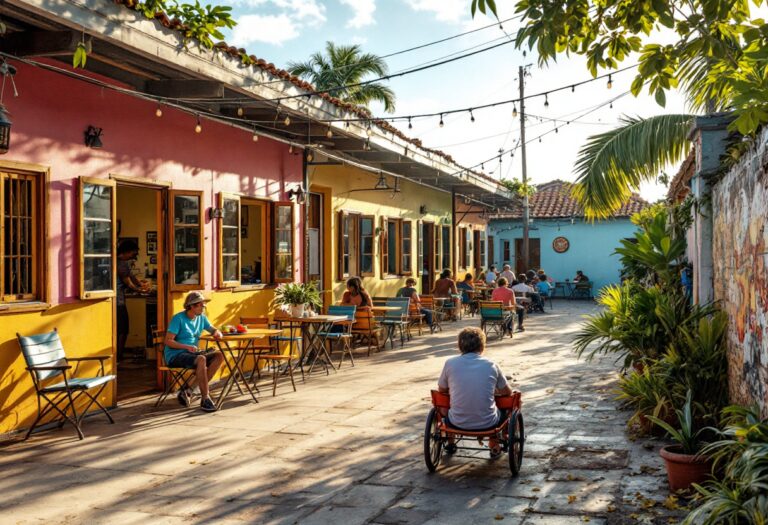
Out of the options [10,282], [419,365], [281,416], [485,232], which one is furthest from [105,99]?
[485,232]

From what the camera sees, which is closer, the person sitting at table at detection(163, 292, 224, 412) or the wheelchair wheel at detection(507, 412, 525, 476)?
the wheelchair wheel at detection(507, 412, 525, 476)

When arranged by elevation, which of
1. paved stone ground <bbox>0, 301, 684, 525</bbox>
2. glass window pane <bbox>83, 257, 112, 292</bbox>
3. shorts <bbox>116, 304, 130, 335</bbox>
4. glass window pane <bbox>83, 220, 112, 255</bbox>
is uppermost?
glass window pane <bbox>83, 220, 112, 255</bbox>

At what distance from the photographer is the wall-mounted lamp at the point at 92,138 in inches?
303

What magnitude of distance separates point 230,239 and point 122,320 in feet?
7.81

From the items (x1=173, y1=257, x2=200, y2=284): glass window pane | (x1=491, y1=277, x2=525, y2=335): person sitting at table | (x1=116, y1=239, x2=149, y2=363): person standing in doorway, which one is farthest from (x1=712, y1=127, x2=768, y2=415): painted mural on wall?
(x1=491, y1=277, x2=525, y2=335): person sitting at table

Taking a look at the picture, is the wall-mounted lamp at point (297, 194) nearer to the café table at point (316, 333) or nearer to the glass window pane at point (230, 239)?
the glass window pane at point (230, 239)

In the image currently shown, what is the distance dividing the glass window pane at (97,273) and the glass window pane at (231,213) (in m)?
2.22

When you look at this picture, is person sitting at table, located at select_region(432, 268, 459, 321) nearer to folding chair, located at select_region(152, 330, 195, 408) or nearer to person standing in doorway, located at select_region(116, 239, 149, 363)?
person standing in doorway, located at select_region(116, 239, 149, 363)

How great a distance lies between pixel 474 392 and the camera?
18.1ft

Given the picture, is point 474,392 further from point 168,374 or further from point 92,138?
point 92,138

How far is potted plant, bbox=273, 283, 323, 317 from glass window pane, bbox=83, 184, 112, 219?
3.27 metres

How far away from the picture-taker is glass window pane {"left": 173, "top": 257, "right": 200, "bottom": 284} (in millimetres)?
9133

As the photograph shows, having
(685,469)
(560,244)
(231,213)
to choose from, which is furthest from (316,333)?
(560,244)

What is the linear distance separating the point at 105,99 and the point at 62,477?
13.3 feet
